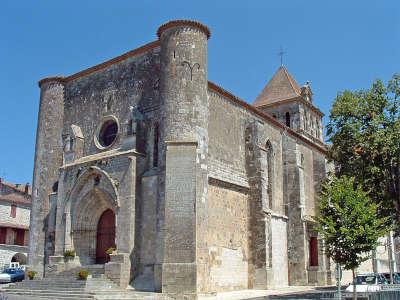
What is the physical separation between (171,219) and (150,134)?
4.47 metres

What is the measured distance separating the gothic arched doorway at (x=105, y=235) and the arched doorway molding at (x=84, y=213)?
0.62 ft

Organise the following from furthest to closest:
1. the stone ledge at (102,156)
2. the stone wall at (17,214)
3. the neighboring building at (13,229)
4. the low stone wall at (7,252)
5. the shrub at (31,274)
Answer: the stone wall at (17,214) → the neighboring building at (13,229) → the low stone wall at (7,252) → the shrub at (31,274) → the stone ledge at (102,156)

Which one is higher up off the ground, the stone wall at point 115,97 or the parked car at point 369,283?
the stone wall at point 115,97

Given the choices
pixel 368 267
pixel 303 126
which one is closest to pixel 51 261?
pixel 303 126

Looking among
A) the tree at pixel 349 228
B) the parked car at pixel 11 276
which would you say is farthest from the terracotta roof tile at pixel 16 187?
the tree at pixel 349 228

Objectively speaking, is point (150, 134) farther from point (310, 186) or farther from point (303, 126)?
point (303, 126)

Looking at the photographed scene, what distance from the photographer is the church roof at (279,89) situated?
40.7 metres

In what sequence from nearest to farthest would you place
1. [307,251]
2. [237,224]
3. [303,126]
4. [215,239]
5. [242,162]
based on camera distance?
[215,239], [237,224], [242,162], [307,251], [303,126]

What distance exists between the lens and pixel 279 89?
4169 centimetres

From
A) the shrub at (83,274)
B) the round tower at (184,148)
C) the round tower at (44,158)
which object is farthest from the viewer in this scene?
the round tower at (44,158)

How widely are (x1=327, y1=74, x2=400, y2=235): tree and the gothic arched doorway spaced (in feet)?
38.2

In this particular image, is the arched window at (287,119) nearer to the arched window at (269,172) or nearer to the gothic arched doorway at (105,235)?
the arched window at (269,172)

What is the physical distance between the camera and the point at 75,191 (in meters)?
23.3

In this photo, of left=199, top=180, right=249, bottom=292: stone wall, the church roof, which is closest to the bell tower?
the church roof
